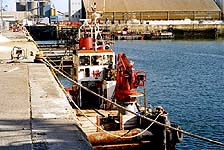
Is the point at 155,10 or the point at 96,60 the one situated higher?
the point at 155,10

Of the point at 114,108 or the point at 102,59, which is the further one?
the point at 102,59

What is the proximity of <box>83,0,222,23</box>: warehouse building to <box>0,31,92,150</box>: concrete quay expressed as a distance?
9211cm

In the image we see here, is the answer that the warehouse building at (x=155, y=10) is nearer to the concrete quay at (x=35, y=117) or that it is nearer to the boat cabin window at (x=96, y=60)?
the boat cabin window at (x=96, y=60)

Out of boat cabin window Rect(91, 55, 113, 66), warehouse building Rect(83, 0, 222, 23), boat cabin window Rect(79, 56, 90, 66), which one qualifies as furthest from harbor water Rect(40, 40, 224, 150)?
warehouse building Rect(83, 0, 222, 23)

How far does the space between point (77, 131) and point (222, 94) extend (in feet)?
75.5

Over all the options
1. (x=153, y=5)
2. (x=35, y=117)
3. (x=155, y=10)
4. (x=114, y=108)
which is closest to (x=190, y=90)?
(x=114, y=108)

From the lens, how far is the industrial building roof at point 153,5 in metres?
110

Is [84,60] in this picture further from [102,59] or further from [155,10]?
[155,10]

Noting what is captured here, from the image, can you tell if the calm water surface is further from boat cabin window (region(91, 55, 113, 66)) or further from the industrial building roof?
the industrial building roof

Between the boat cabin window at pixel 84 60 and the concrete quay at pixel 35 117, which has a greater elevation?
the boat cabin window at pixel 84 60

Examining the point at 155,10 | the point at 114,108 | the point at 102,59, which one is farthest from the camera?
the point at 155,10

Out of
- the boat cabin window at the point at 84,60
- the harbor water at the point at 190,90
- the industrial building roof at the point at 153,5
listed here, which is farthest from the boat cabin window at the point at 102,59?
the industrial building roof at the point at 153,5

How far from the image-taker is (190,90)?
33375 millimetres

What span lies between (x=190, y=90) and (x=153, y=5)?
81.8 metres
